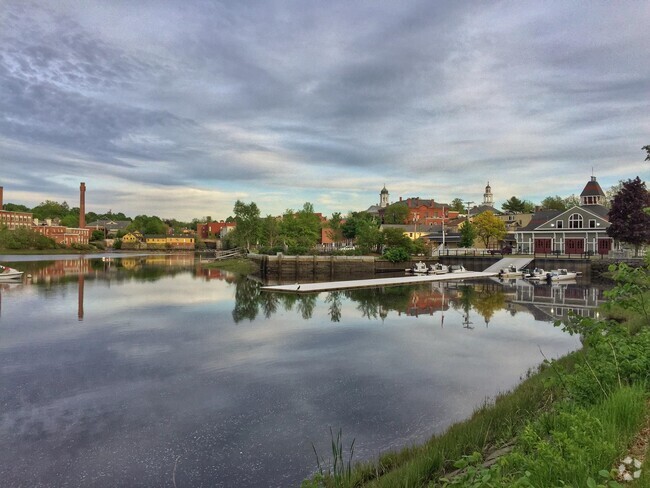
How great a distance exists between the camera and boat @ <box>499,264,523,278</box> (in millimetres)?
51594

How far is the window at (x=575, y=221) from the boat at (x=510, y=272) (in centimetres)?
1598

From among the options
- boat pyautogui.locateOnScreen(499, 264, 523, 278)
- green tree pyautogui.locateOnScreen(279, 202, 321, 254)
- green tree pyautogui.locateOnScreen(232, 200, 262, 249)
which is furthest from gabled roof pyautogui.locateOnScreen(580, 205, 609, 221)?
green tree pyautogui.locateOnScreen(232, 200, 262, 249)

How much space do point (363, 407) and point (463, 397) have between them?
113 inches

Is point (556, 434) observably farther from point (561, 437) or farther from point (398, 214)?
point (398, 214)

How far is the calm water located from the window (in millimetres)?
41309

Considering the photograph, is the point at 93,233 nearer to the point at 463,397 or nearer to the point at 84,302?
the point at 84,302

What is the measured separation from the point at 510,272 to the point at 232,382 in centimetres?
4675

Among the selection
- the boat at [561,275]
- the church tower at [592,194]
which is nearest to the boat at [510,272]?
the boat at [561,275]

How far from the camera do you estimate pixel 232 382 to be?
43.0 ft

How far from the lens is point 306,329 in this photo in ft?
70.1

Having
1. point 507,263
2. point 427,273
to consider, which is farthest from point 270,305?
point 507,263

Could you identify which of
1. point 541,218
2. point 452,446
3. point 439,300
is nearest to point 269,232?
point 541,218

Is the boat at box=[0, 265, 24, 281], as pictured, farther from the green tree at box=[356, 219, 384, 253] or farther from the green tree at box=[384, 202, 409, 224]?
the green tree at box=[384, 202, 409, 224]

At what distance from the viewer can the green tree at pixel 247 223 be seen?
317 ft
